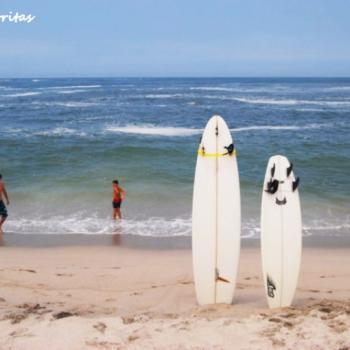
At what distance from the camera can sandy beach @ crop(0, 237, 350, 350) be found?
4574mm

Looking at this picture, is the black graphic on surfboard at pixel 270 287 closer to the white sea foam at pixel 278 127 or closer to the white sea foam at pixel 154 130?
the white sea foam at pixel 154 130

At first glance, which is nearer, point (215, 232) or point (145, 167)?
point (215, 232)

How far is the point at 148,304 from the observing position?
6.00m

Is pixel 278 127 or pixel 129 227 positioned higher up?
pixel 278 127

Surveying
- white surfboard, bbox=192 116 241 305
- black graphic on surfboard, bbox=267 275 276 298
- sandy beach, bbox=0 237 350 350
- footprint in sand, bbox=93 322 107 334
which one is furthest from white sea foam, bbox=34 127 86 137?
footprint in sand, bbox=93 322 107 334

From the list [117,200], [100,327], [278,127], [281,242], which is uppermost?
[278,127]

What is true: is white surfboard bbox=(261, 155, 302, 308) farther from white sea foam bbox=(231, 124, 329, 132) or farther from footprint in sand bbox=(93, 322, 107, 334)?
white sea foam bbox=(231, 124, 329, 132)

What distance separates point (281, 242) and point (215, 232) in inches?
32.4

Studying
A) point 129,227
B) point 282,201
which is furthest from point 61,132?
point 282,201

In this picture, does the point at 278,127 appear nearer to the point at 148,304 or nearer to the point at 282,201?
the point at 282,201

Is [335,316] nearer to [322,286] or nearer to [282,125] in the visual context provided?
[322,286]

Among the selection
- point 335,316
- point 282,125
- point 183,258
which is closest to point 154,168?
point 183,258

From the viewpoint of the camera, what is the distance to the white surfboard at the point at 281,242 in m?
→ 5.78

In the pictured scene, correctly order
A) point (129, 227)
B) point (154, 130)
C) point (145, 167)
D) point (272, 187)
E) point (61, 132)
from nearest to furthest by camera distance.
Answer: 1. point (272, 187)
2. point (129, 227)
3. point (145, 167)
4. point (61, 132)
5. point (154, 130)
